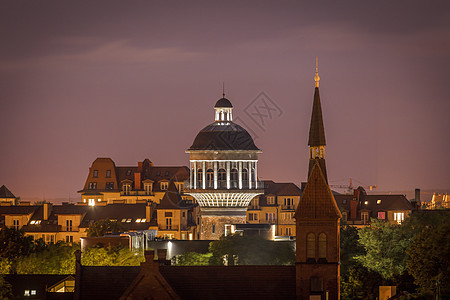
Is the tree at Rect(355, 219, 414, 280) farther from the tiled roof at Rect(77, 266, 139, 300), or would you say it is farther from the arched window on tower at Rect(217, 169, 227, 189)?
the tiled roof at Rect(77, 266, 139, 300)

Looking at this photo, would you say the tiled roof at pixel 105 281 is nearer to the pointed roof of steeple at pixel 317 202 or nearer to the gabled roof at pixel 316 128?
the pointed roof of steeple at pixel 317 202

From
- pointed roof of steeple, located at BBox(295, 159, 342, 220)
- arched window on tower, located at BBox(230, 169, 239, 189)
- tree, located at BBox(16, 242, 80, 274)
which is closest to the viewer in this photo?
pointed roof of steeple, located at BBox(295, 159, 342, 220)

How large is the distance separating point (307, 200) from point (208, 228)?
6365 centimetres

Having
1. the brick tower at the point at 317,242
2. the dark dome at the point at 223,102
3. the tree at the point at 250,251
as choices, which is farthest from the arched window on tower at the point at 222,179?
the brick tower at the point at 317,242

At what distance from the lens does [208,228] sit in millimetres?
173000

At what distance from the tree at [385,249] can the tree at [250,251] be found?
825 cm

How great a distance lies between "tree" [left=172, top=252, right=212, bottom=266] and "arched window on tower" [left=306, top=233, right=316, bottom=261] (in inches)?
1547

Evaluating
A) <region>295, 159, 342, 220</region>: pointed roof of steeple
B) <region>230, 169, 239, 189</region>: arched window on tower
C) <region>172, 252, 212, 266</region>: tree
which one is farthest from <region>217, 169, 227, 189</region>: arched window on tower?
<region>295, 159, 342, 220</region>: pointed roof of steeple

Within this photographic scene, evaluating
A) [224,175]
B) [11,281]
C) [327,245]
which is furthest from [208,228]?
[327,245]

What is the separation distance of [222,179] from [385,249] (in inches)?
1566

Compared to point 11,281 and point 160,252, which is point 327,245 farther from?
point 11,281

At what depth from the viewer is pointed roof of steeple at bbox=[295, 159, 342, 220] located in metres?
110

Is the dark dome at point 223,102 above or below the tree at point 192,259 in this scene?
above

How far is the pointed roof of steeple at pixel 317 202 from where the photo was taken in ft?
360
